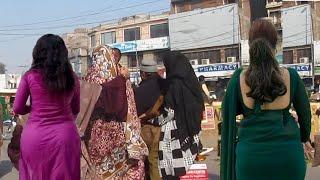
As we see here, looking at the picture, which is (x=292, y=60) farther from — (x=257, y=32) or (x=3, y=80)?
(x=257, y=32)

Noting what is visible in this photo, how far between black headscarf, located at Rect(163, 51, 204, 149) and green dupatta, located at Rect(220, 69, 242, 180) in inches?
81.9

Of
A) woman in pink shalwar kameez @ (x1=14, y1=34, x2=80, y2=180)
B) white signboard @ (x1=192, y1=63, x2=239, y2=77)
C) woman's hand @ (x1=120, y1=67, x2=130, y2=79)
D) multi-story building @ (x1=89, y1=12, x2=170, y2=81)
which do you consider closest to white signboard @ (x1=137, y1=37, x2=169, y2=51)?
multi-story building @ (x1=89, y1=12, x2=170, y2=81)

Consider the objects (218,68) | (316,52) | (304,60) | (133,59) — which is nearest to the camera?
(316,52)

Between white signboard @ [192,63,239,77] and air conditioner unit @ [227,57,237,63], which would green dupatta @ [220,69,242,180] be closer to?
white signboard @ [192,63,239,77]

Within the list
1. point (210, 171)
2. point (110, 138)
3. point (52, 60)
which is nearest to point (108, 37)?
point (210, 171)

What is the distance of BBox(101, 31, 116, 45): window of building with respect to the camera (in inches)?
2574

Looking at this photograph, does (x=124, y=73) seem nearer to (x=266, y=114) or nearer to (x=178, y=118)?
(x=178, y=118)

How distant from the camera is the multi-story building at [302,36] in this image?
45000mm

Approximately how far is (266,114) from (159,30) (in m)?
56.0

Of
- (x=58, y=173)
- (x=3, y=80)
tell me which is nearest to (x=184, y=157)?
(x=58, y=173)

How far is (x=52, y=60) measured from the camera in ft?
12.3

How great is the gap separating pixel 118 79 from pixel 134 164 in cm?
81

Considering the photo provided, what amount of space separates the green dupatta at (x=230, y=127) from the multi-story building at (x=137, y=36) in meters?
51.0

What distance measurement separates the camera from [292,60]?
47062 millimetres
